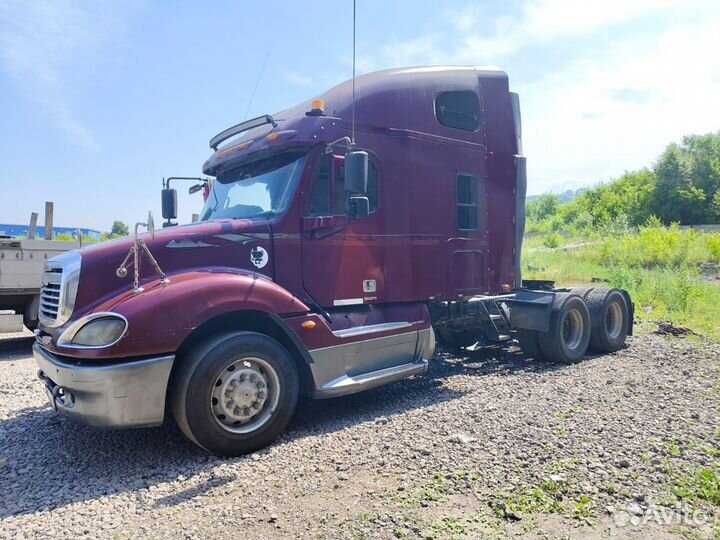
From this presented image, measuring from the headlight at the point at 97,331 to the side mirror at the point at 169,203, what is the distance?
2659mm

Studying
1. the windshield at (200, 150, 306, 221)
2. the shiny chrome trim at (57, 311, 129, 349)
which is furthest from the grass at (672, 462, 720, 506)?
the shiny chrome trim at (57, 311, 129, 349)

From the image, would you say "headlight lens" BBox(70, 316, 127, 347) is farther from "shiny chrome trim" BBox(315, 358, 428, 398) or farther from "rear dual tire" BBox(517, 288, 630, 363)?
"rear dual tire" BBox(517, 288, 630, 363)

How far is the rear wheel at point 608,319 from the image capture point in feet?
25.3

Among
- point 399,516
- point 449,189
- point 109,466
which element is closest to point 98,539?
point 109,466

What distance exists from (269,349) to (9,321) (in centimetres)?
656

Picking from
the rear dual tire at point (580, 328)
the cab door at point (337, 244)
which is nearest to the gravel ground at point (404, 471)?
the cab door at point (337, 244)

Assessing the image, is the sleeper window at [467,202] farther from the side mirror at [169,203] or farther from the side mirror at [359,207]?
the side mirror at [169,203]

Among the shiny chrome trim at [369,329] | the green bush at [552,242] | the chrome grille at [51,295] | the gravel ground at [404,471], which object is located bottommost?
the gravel ground at [404,471]

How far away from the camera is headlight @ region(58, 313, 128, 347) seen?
3617 millimetres

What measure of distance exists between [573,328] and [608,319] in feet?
3.17

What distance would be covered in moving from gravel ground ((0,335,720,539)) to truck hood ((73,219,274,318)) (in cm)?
133

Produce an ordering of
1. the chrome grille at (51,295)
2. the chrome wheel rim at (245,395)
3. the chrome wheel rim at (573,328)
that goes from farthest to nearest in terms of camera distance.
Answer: the chrome wheel rim at (573,328) → the chrome grille at (51,295) → the chrome wheel rim at (245,395)

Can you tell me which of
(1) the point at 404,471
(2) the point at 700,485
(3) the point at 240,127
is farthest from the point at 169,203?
(2) the point at 700,485

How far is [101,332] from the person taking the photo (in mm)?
3627
